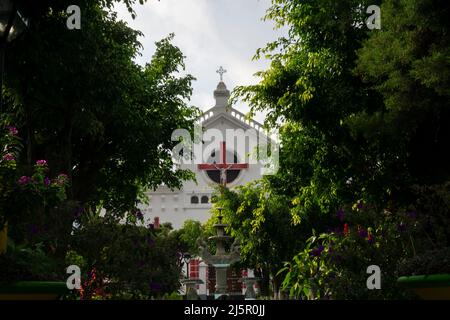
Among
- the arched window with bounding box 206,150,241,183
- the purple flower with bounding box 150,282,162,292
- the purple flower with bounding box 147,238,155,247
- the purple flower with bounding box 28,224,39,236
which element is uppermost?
the arched window with bounding box 206,150,241,183

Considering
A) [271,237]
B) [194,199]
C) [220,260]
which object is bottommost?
[220,260]

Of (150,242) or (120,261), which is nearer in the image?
(120,261)

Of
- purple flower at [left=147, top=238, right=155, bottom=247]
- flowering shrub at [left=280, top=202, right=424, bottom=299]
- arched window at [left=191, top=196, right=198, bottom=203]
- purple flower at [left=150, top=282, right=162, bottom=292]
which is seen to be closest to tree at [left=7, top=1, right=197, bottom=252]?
purple flower at [left=147, top=238, right=155, bottom=247]

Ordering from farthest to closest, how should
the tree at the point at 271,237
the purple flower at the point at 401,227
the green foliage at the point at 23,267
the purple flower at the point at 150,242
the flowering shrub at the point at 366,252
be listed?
the tree at the point at 271,237 → the purple flower at the point at 150,242 → the flowering shrub at the point at 366,252 → the purple flower at the point at 401,227 → the green foliage at the point at 23,267

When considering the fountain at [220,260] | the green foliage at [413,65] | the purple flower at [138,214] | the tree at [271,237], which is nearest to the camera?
the green foliage at [413,65]

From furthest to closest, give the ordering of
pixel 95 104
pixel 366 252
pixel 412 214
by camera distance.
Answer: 1. pixel 95 104
2. pixel 366 252
3. pixel 412 214

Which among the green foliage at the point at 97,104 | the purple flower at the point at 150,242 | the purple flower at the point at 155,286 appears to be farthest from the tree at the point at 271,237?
the purple flower at the point at 155,286

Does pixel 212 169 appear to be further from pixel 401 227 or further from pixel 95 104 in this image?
pixel 401 227

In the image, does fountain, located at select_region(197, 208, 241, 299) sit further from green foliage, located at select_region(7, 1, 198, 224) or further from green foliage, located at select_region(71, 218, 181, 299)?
green foliage, located at select_region(71, 218, 181, 299)

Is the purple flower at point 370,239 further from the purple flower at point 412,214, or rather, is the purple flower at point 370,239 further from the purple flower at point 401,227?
the purple flower at point 412,214

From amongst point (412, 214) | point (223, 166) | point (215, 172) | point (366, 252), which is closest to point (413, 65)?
point (412, 214)

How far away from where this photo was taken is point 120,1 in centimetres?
1802

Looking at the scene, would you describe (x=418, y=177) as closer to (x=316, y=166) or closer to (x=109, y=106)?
(x=316, y=166)

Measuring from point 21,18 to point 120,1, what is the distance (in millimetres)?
10541
